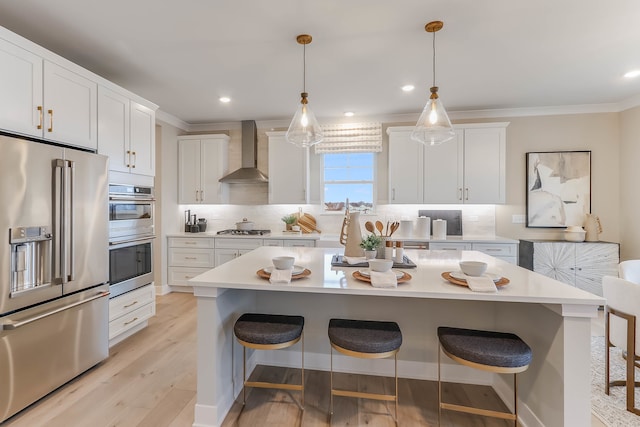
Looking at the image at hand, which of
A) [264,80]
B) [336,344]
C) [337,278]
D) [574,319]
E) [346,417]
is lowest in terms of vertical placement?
[346,417]

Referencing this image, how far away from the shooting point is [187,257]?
4.26m

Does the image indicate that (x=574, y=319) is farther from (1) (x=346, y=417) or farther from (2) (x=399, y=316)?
(1) (x=346, y=417)

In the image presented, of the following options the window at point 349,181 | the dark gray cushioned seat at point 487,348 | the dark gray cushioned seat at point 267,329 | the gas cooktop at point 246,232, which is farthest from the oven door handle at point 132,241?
the dark gray cushioned seat at point 487,348

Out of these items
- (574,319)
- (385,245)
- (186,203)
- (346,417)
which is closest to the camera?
(574,319)

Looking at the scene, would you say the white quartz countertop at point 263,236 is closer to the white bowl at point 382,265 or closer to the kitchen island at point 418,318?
the kitchen island at point 418,318

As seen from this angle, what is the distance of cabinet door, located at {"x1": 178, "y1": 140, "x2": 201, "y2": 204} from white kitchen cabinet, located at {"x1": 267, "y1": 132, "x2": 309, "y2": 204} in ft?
3.96

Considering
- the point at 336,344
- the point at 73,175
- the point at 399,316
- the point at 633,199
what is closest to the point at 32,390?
the point at 73,175

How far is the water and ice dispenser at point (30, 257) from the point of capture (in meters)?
1.74

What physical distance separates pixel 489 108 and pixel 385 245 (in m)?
3.19

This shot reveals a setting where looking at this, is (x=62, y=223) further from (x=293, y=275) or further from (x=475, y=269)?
(x=475, y=269)

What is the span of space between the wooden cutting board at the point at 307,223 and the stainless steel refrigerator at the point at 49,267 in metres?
2.55

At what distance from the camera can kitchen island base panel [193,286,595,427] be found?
1.40 metres

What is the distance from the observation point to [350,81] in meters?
3.09

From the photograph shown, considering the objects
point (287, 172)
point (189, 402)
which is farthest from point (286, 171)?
point (189, 402)
